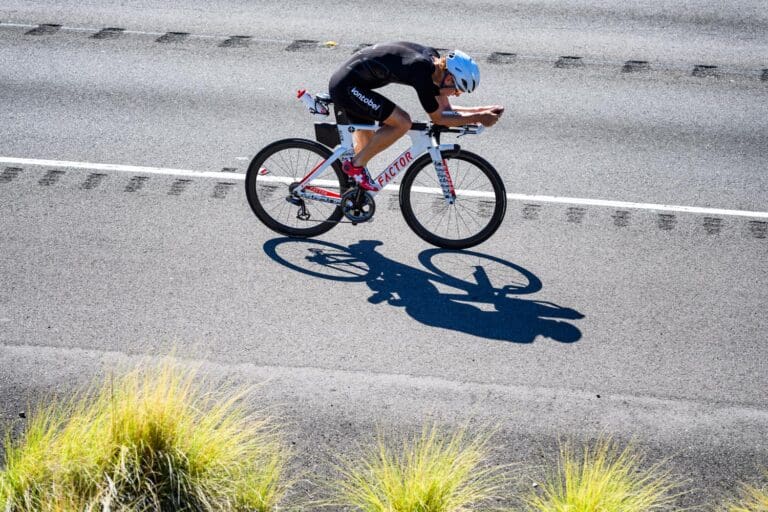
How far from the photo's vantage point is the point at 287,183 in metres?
8.68

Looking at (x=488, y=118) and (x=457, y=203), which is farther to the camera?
(x=457, y=203)

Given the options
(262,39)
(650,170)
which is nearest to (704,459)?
(650,170)

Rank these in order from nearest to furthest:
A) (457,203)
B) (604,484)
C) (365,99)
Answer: (604,484) → (365,99) → (457,203)

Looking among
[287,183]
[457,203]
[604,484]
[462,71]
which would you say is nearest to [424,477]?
[604,484]

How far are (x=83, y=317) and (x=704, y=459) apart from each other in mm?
4328

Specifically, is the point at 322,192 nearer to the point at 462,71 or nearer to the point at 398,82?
the point at 398,82

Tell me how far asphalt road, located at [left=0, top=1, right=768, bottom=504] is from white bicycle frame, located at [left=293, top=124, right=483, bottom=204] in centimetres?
42

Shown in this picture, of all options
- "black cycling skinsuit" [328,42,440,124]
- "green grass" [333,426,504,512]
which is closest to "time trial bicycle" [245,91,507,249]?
"black cycling skinsuit" [328,42,440,124]

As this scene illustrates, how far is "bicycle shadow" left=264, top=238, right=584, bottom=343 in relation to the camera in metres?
7.23

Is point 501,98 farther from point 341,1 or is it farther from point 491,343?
point 491,343

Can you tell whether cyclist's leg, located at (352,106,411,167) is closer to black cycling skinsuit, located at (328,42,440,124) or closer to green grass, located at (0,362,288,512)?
black cycling skinsuit, located at (328,42,440,124)

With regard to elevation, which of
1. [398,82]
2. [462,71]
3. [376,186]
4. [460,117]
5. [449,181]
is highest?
[462,71]

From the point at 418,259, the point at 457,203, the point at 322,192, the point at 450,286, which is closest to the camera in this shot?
the point at 450,286

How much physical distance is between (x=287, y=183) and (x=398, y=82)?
1.49 meters
